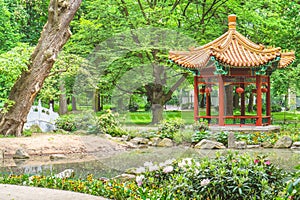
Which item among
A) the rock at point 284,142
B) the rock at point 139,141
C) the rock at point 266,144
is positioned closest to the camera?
the rock at point 284,142

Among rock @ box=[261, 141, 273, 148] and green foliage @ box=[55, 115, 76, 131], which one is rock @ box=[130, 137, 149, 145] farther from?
rock @ box=[261, 141, 273, 148]

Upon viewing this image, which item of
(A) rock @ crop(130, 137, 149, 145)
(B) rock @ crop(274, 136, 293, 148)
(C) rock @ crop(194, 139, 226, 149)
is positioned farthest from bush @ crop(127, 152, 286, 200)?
(A) rock @ crop(130, 137, 149, 145)

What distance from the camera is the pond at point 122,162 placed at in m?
9.55

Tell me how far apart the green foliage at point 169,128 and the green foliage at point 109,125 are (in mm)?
1755

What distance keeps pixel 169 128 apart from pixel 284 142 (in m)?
4.03

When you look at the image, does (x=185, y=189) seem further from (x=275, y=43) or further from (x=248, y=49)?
(x=275, y=43)

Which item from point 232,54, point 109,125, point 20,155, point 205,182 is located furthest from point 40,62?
point 205,182

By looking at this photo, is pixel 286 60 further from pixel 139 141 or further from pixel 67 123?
pixel 67 123

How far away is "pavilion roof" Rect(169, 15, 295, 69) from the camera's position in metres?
15.8

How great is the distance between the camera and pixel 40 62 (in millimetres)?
13469

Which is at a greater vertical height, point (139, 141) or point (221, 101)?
point (221, 101)

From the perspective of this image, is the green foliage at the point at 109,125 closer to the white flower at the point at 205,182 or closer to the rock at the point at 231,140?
the rock at the point at 231,140

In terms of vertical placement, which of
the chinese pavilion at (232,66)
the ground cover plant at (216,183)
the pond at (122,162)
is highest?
the chinese pavilion at (232,66)

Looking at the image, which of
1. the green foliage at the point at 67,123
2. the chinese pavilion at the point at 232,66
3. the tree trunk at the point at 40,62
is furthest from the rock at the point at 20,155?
the chinese pavilion at the point at 232,66
